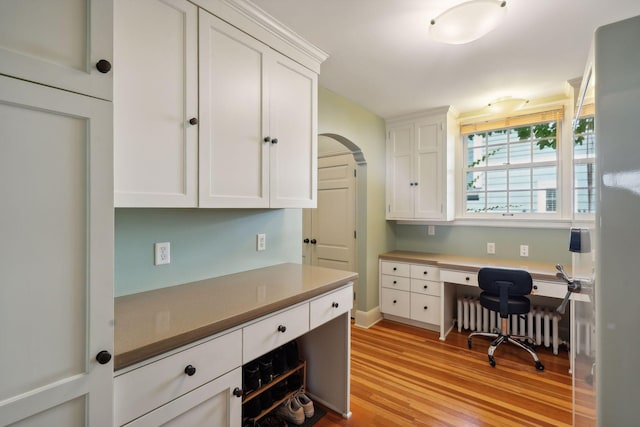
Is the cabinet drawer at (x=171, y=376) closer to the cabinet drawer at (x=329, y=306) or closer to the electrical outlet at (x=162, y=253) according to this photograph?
the cabinet drawer at (x=329, y=306)

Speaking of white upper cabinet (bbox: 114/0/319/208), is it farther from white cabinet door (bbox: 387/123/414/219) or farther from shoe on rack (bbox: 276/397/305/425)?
white cabinet door (bbox: 387/123/414/219)

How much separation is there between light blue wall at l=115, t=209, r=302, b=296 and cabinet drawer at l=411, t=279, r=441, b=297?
5.21 ft

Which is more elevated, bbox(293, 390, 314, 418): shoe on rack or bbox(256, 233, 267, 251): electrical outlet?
bbox(256, 233, 267, 251): electrical outlet

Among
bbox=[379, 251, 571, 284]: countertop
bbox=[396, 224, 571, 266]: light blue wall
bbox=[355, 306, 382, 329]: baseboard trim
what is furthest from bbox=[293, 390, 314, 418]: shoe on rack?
bbox=[396, 224, 571, 266]: light blue wall

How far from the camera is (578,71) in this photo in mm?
2297

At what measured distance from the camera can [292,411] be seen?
1779 millimetres

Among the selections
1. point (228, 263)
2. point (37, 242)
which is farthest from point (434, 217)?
point (37, 242)

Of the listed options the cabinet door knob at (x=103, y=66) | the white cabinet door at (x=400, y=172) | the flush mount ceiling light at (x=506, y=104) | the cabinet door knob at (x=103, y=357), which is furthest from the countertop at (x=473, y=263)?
the cabinet door knob at (x=103, y=66)

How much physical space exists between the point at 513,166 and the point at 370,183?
151 cm

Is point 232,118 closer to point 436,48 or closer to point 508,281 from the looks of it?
point 436,48

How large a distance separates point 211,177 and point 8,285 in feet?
2.89

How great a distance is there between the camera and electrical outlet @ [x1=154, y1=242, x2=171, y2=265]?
58.5 inches

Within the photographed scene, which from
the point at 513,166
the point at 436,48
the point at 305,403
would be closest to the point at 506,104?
the point at 513,166

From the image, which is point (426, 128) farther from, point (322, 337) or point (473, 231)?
point (322, 337)
